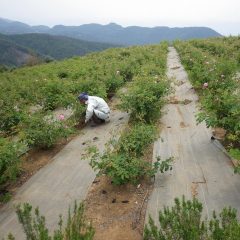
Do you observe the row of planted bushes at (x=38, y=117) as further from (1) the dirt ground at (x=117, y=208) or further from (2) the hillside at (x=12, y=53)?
(2) the hillside at (x=12, y=53)

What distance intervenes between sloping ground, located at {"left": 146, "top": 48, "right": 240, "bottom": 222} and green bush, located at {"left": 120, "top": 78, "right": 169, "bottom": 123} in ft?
1.24

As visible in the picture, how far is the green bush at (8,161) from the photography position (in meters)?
5.64

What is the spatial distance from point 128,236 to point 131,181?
1152 millimetres

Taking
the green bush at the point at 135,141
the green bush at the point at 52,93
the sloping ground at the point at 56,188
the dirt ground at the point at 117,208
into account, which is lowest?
the green bush at the point at 52,93

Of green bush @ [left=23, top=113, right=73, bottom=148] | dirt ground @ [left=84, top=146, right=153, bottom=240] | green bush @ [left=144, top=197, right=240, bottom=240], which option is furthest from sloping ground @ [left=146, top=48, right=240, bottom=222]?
green bush @ [left=23, top=113, right=73, bottom=148]

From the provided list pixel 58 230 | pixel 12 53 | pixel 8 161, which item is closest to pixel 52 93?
pixel 8 161

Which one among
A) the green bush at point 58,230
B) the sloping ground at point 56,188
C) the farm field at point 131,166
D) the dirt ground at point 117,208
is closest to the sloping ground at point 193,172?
the farm field at point 131,166

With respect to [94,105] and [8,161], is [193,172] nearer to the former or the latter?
[8,161]

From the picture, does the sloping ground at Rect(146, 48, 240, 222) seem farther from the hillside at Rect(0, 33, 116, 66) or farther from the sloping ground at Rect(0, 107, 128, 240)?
the hillside at Rect(0, 33, 116, 66)

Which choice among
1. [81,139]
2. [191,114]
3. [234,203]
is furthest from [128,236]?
[191,114]

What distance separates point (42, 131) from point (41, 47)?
135832 millimetres

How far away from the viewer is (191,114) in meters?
9.08

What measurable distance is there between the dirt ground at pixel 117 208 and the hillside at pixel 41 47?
347ft

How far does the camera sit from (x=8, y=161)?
5.73 meters
